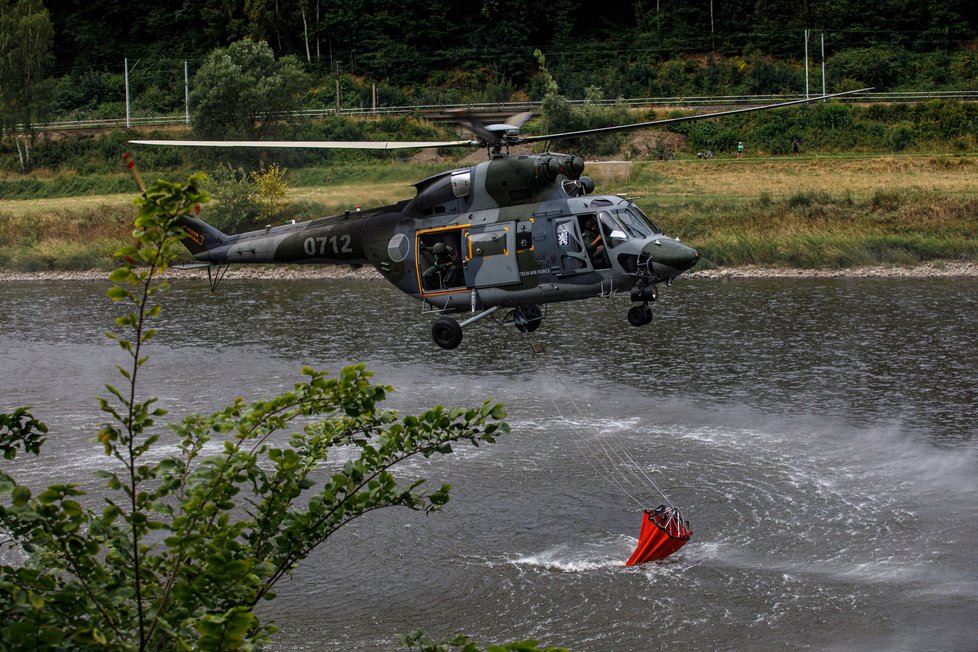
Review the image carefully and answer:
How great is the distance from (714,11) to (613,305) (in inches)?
1867

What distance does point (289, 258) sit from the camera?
76.5 feet

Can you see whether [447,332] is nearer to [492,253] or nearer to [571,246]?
[492,253]

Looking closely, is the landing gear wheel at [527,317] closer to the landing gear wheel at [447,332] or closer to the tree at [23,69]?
the landing gear wheel at [447,332]

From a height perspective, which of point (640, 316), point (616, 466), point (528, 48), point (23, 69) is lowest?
point (616, 466)

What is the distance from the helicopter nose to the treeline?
59125 millimetres

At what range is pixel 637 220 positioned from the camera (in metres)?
20.6

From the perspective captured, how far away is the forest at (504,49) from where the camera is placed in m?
76.9

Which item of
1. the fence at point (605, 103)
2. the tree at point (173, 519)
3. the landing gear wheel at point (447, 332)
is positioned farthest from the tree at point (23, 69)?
the tree at point (173, 519)

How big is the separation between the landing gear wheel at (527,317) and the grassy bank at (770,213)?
73.2ft

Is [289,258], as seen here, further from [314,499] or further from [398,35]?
[398,35]

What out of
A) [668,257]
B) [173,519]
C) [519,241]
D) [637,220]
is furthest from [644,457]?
[173,519]

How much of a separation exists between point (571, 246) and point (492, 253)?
146cm

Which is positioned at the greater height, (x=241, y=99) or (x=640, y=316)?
(x=241, y=99)

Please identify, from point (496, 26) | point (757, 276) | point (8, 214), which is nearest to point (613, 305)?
→ point (757, 276)
